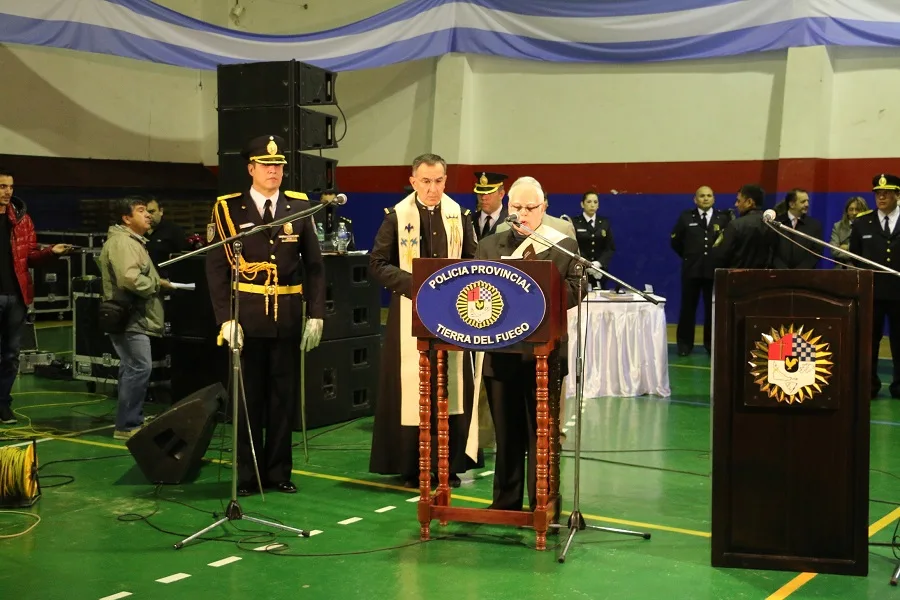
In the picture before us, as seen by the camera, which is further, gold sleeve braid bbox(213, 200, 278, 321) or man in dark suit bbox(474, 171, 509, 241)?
man in dark suit bbox(474, 171, 509, 241)

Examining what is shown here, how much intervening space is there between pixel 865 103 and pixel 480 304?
9.43 metres

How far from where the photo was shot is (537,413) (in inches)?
202

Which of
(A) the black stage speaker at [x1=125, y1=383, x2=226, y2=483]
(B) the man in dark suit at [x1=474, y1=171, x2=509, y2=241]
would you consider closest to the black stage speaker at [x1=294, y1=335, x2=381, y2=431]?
(B) the man in dark suit at [x1=474, y1=171, x2=509, y2=241]

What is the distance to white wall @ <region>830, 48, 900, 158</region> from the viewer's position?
1276 cm

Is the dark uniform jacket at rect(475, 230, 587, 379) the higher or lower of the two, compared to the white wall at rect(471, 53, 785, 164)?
lower

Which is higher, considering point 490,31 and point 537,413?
point 490,31

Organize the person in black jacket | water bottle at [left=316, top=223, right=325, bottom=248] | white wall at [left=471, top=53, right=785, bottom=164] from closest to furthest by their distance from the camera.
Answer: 1. water bottle at [left=316, top=223, right=325, bottom=248]
2. the person in black jacket
3. white wall at [left=471, top=53, right=785, bottom=164]

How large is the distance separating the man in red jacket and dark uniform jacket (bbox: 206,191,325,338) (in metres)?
2.63

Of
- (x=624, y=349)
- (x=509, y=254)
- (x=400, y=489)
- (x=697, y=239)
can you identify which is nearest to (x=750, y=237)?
(x=624, y=349)

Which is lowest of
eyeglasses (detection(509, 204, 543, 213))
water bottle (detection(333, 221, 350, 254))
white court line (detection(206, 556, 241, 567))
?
white court line (detection(206, 556, 241, 567))

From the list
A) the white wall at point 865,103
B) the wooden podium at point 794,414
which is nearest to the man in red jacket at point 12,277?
the wooden podium at point 794,414

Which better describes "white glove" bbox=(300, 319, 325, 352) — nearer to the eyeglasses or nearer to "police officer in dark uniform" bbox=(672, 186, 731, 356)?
the eyeglasses

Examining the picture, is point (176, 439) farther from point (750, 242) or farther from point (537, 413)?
point (750, 242)

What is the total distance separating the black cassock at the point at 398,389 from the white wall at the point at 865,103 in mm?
7956
